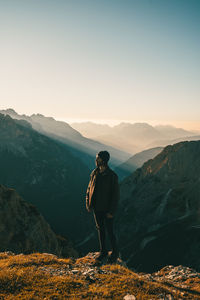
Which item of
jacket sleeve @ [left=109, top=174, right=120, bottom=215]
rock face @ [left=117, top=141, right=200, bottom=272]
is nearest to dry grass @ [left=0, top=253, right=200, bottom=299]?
jacket sleeve @ [left=109, top=174, right=120, bottom=215]

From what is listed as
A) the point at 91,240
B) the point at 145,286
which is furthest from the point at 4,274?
the point at 91,240

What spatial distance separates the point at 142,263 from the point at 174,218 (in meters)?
31.9

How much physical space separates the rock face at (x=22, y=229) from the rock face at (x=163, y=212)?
40833 millimetres

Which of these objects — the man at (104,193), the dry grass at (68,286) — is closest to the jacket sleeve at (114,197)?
the man at (104,193)

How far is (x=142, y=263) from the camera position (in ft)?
243

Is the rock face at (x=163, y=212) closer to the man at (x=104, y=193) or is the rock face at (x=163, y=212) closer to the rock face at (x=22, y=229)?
the rock face at (x=22, y=229)

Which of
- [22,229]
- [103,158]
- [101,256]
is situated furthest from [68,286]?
[22,229]

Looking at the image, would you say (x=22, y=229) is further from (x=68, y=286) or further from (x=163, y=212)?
(x=163, y=212)

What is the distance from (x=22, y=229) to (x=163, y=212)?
77.4 metres

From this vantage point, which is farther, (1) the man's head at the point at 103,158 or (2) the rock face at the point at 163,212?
(2) the rock face at the point at 163,212

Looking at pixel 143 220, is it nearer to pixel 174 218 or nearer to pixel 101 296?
pixel 174 218

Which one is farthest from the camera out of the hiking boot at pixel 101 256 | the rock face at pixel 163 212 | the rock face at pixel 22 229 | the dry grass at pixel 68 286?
the rock face at pixel 163 212

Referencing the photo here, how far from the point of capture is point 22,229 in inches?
1622

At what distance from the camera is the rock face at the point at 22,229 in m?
37.7
